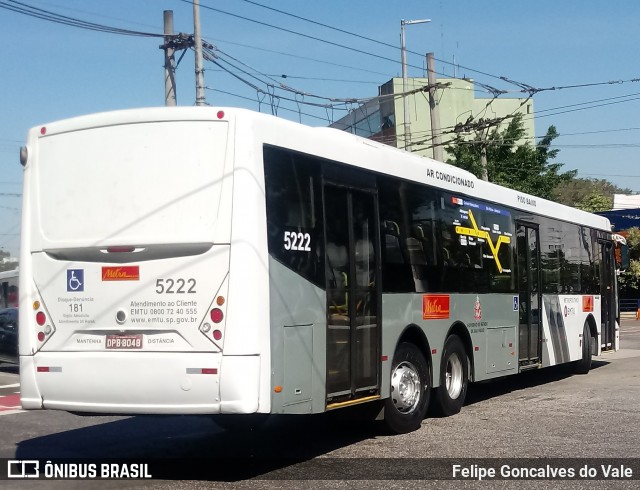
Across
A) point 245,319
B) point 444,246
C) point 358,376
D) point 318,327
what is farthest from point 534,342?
point 245,319

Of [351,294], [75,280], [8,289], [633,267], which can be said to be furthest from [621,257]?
[633,267]

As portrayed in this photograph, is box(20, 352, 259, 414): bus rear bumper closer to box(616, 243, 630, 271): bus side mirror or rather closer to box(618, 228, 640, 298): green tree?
box(616, 243, 630, 271): bus side mirror

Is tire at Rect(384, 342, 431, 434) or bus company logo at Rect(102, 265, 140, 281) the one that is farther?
tire at Rect(384, 342, 431, 434)

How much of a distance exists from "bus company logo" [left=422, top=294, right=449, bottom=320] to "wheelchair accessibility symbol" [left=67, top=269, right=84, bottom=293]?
4.57 metres

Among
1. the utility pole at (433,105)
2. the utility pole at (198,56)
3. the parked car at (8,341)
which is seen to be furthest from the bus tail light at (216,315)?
the utility pole at (433,105)

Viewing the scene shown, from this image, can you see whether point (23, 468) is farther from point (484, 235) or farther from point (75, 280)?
point (484, 235)

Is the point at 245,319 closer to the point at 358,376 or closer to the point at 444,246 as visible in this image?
the point at 358,376

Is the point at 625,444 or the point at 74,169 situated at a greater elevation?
the point at 74,169

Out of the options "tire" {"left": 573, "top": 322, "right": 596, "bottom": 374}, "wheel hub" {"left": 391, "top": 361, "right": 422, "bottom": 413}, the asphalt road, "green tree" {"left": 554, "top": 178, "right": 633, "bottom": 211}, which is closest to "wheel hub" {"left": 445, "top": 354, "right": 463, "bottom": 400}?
the asphalt road

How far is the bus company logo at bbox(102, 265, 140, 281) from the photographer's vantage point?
8070 mm

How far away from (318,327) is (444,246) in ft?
12.5

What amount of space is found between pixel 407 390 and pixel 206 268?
3917mm

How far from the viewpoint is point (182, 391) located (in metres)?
7.70

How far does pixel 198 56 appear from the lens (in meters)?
23.1
